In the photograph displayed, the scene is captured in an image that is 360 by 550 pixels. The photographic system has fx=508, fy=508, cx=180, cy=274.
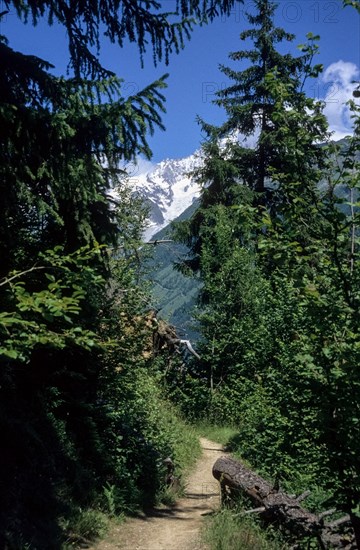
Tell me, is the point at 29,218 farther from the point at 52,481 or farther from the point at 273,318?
the point at 273,318

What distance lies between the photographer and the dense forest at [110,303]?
437 cm

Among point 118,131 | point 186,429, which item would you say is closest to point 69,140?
point 118,131

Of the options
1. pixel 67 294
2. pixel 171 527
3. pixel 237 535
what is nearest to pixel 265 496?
pixel 237 535

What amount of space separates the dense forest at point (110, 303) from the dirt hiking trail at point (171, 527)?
1.16 feet

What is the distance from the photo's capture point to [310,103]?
14.8 feet

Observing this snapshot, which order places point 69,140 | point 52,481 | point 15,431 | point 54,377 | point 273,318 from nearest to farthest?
point 69,140 → point 15,431 → point 52,481 → point 54,377 → point 273,318

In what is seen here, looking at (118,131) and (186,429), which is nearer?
(118,131)

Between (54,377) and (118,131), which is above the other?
(118,131)

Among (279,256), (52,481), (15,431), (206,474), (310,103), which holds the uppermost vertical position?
(310,103)

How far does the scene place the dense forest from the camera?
4367mm

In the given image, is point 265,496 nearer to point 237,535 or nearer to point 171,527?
point 237,535

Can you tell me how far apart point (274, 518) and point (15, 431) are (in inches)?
174

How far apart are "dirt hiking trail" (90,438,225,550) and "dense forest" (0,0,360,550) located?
354 mm

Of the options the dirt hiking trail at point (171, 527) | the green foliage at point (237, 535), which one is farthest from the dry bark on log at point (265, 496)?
the dirt hiking trail at point (171, 527)
